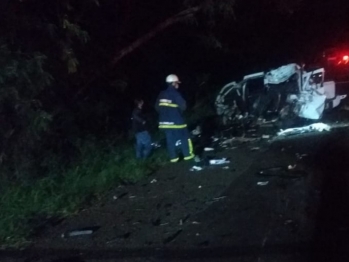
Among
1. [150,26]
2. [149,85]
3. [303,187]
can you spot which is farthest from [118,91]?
[303,187]

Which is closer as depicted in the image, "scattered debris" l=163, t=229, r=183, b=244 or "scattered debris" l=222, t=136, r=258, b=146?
"scattered debris" l=163, t=229, r=183, b=244

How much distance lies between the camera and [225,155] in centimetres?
1405

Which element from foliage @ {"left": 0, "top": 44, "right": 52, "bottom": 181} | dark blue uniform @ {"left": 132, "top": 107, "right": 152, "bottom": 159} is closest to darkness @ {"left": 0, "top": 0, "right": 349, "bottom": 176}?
foliage @ {"left": 0, "top": 44, "right": 52, "bottom": 181}

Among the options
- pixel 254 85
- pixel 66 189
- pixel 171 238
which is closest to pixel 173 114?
pixel 66 189

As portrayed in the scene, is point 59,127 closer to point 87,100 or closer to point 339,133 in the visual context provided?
point 87,100

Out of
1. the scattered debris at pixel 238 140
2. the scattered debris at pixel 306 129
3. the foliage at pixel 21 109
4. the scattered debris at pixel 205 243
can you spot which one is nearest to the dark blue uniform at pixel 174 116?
the scattered debris at pixel 238 140

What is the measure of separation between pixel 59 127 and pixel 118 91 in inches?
162

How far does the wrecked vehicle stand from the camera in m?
17.3

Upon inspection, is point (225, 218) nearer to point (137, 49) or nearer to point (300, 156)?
point (300, 156)

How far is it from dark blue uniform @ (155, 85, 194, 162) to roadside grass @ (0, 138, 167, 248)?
0.64m

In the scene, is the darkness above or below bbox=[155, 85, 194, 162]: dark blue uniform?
above

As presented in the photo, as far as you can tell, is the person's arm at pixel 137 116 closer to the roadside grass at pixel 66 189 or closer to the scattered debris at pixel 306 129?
the roadside grass at pixel 66 189

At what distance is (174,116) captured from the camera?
13.5 meters

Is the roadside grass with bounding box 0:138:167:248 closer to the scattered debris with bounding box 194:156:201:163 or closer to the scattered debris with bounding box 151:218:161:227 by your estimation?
the scattered debris with bounding box 194:156:201:163
